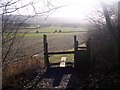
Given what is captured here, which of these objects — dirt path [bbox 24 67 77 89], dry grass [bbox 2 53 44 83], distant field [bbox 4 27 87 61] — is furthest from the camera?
dry grass [bbox 2 53 44 83]

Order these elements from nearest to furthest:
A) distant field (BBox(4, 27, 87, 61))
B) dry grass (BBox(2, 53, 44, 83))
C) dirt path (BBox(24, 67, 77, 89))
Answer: distant field (BBox(4, 27, 87, 61)) < dirt path (BBox(24, 67, 77, 89)) < dry grass (BBox(2, 53, 44, 83))

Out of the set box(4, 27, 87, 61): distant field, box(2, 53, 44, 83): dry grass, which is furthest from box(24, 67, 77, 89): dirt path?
box(4, 27, 87, 61): distant field

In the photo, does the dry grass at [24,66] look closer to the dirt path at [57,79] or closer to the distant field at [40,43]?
the distant field at [40,43]

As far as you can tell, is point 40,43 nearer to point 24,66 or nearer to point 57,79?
point 24,66

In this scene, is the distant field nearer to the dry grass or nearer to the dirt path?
the dry grass

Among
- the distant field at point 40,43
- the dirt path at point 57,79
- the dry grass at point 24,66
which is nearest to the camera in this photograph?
the distant field at point 40,43

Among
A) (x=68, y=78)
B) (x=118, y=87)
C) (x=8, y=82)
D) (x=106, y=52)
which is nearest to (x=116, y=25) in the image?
(x=106, y=52)

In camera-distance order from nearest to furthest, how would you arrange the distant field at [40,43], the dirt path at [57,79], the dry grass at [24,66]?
1. the distant field at [40,43]
2. the dirt path at [57,79]
3. the dry grass at [24,66]

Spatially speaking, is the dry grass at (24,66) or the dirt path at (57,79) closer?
the dirt path at (57,79)

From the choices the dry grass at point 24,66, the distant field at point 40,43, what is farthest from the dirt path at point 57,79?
the distant field at point 40,43

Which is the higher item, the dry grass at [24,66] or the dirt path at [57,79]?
the dry grass at [24,66]

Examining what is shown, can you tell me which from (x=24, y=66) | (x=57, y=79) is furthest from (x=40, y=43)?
(x=57, y=79)

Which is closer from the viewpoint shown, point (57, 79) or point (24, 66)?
point (57, 79)

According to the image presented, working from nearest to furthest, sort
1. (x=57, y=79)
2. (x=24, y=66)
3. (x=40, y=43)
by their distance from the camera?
(x=57, y=79)
(x=24, y=66)
(x=40, y=43)
